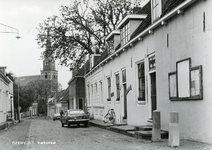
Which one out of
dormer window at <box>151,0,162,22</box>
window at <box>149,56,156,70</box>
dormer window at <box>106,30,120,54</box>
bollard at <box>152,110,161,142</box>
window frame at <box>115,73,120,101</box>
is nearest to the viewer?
bollard at <box>152,110,161,142</box>

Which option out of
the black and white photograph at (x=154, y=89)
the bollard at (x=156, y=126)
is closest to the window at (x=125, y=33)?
the black and white photograph at (x=154, y=89)

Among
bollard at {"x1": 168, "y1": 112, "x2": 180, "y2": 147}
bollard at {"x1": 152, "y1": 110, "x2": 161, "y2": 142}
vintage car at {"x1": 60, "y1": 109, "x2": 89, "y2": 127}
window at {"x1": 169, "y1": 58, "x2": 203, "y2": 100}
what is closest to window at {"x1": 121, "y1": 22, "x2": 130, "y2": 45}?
vintage car at {"x1": 60, "y1": 109, "x2": 89, "y2": 127}

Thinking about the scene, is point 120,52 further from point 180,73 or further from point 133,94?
point 180,73

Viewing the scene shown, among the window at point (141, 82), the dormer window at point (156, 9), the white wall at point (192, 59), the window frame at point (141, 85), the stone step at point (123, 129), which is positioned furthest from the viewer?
the window at point (141, 82)

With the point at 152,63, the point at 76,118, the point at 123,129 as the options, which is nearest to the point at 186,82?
the point at 152,63

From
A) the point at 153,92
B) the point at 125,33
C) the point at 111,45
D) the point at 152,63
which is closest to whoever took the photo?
the point at 152,63

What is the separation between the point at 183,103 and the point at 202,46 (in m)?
2.17

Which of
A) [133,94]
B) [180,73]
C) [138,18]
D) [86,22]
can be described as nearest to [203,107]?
[180,73]

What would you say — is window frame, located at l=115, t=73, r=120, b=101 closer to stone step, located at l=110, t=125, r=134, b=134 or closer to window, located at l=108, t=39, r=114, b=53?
window, located at l=108, t=39, r=114, b=53

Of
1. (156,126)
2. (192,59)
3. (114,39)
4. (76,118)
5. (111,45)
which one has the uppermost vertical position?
(114,39)

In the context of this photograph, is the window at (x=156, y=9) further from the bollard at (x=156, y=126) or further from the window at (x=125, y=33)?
the bollard at (x=156, y=126)

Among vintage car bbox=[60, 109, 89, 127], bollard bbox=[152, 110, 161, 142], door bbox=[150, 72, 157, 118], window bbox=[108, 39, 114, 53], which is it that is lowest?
vintage car bbox=[60, 109, 89, 127]

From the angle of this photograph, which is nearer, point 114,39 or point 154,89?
point 154,89

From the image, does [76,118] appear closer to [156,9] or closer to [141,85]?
[141,85]
